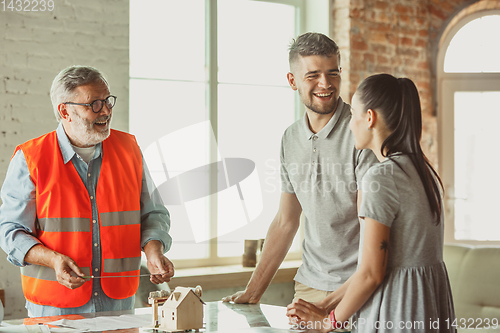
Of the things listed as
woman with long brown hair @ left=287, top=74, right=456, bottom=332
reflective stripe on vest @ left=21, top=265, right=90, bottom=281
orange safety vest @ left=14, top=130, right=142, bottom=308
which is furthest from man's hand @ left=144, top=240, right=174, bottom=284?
woman with long brown hair @ left=287, top=74, right=456, bottom=332

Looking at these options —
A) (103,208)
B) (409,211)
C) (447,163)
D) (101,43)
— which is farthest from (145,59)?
(409,211)

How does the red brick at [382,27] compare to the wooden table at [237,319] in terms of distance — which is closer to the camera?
the wooden table at [237,319]

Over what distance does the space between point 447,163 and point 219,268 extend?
7.00 feet

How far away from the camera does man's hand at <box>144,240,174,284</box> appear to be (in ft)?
6.95

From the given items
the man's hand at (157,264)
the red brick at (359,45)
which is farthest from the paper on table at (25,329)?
the red brick at (359,45)

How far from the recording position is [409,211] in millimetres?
1554

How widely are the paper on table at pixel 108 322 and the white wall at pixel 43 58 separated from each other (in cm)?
170

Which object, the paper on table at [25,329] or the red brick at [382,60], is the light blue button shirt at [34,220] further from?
the red brick at [382,60]

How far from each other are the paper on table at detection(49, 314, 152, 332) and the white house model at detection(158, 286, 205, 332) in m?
0.13

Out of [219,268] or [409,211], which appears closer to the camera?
[409,211]

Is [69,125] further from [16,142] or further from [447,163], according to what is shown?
[447,163]

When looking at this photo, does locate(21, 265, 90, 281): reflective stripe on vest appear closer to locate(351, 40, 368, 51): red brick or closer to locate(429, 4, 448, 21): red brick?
locate(351, 40, 368, 51): red brick

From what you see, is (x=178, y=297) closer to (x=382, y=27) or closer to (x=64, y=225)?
(x=64, y=225)

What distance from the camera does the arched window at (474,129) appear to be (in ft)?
15.7
